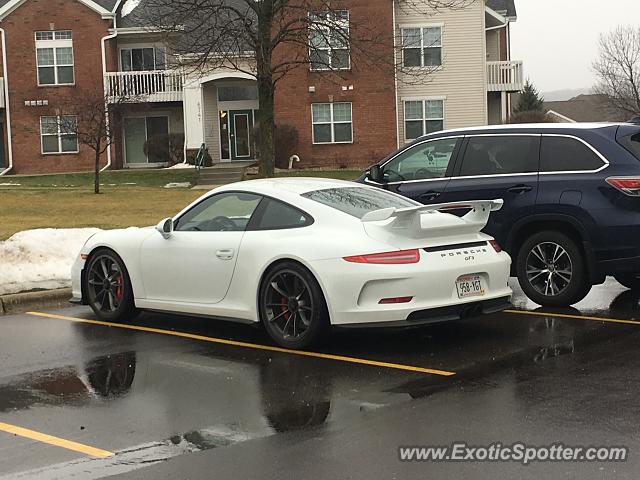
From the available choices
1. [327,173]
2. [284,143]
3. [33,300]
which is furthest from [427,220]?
[284,143]

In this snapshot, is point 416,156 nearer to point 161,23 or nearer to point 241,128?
point 161,23

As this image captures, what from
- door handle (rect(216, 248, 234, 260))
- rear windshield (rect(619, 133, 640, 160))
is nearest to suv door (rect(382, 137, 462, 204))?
rear windshield (rect(619, 133, 640, 160))

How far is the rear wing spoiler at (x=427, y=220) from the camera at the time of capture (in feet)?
24.6

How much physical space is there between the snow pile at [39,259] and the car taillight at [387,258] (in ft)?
16.2

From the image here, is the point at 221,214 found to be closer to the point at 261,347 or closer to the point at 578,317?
the point at 261,347

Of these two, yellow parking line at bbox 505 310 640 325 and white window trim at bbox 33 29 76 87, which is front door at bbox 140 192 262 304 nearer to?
yellow parking line at bbox 505 310 640 325

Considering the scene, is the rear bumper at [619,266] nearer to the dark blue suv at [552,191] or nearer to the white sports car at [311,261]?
the dark blue suv at [552,191]

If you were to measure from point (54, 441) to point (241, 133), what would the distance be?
34.2 meters

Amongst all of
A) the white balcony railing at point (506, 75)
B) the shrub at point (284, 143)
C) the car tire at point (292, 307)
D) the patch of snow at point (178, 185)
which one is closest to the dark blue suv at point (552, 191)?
A: the car tire at point (292, 307)

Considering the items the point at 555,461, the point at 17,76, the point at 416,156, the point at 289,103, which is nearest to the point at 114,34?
the point at 17,76

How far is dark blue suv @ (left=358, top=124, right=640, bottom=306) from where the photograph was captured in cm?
914

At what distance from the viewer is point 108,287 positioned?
9.38 m

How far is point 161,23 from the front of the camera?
20.6m

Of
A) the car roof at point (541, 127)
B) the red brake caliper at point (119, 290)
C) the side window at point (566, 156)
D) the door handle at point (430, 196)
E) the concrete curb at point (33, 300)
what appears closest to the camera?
the red brake caliper at point (119, 290)
